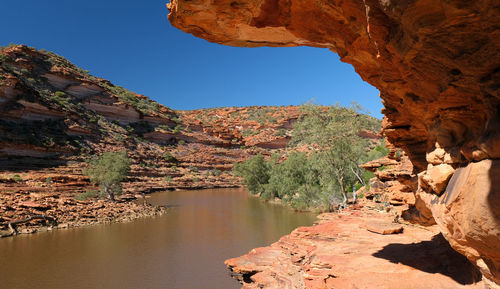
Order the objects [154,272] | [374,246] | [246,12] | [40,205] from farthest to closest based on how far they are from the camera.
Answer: [40,205] → [154,272] → [374,246] → [246,12]

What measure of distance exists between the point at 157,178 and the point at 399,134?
40.1 metres

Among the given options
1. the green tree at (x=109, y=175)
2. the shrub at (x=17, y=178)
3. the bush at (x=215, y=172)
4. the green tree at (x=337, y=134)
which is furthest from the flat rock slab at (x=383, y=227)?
the bush at (x=215, y=172)

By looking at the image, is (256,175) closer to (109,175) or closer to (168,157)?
(109,175)

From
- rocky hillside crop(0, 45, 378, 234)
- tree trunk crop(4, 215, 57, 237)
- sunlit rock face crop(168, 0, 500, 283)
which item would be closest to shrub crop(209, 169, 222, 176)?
rocky hillside crop(0, 45, 378, 234)

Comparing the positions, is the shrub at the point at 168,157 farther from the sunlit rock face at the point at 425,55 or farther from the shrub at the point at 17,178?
the sunlit rock face at the point at 425,55

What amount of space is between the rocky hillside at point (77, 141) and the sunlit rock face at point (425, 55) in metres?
16.8

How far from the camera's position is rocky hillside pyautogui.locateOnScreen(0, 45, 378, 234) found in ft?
75.9

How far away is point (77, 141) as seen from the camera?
127ft

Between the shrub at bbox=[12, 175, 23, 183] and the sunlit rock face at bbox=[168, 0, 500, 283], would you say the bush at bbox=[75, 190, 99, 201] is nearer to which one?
the shrub at bbox=[12, 175, 23, 183]

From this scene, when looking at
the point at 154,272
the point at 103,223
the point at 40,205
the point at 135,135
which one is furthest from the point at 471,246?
the point at 135,135

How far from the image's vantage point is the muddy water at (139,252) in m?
9.66

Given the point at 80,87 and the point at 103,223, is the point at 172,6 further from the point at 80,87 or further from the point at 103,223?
the point at 80,87

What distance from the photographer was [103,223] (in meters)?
17.7

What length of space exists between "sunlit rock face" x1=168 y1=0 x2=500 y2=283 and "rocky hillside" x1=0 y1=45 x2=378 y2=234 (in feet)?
55.2
